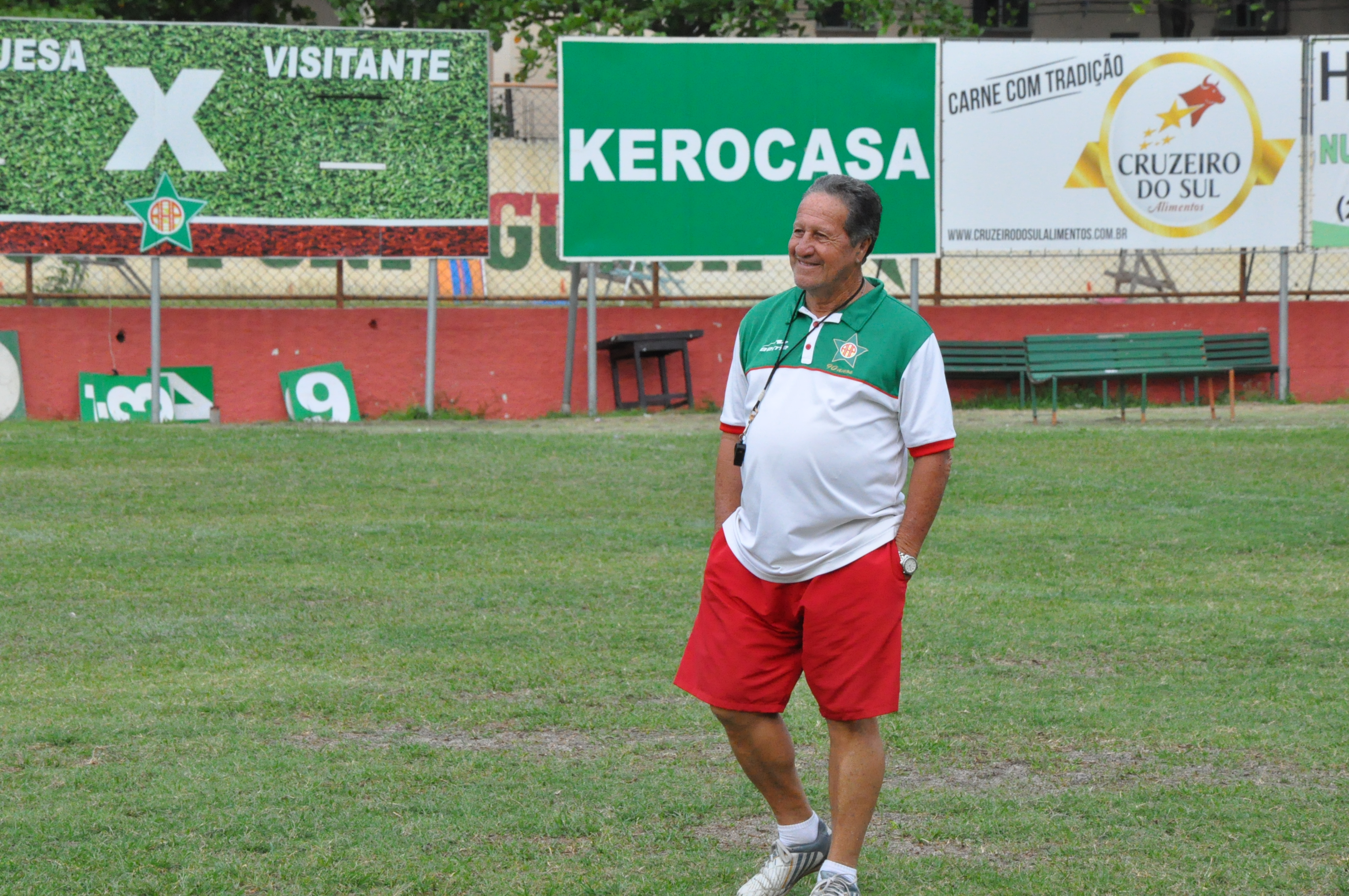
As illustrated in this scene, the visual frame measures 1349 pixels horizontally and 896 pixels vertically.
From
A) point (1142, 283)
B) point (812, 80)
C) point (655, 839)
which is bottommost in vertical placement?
point (655, 839)

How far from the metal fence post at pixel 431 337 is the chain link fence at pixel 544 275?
14.0 inches

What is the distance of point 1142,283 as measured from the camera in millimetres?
18219

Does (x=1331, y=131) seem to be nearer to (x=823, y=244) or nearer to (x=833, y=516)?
(x=823, y=244)

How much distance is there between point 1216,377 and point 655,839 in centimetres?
1422

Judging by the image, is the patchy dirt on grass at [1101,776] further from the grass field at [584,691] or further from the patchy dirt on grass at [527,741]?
the patchy dirt on grass at [527,741]

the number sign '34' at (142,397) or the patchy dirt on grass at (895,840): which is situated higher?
the number sign '34' at (142,397)

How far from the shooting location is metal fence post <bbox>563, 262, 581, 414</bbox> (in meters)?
16.2

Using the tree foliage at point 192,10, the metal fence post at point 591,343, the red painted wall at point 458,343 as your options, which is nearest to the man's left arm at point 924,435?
the metal fence post at point 591,343

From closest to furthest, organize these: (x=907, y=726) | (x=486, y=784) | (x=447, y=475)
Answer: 1. (x=486, y=784)
2. (x=907, y=726)
3. (x=447, y=475)

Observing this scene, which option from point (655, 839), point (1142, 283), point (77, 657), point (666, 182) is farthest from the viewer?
point (1142, 283)

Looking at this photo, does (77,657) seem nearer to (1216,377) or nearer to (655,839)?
(655,839)

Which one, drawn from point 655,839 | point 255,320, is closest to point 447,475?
point 255,320

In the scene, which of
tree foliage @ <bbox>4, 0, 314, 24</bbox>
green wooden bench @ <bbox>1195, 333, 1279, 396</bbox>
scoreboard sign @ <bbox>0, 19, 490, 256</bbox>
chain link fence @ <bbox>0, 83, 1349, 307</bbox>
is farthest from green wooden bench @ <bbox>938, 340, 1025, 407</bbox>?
tree foliage @ <bbox>4, 0, 314, 24</bbox>

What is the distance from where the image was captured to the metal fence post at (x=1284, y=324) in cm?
1662
